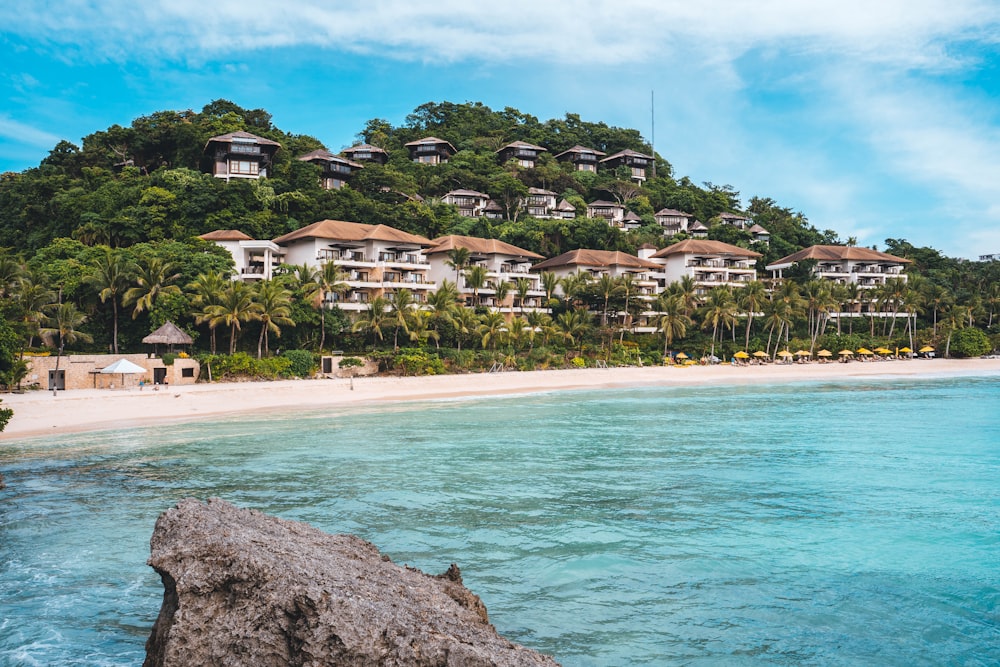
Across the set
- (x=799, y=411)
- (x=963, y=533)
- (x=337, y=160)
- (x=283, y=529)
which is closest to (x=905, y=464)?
(x=963, y=533)

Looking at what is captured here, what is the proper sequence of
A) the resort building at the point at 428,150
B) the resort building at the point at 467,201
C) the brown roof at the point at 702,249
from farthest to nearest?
the resort building at the point at 428,150 → the resort building at the point at 467,201 → the brown roof at the point at 702,249

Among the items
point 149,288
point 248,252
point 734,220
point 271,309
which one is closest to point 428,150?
point 734,220

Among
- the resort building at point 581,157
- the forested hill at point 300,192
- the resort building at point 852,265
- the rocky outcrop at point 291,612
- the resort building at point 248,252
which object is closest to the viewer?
the rocky outcrop at point 291,612

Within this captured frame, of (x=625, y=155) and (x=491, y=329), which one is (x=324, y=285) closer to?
(x=491, y=329)

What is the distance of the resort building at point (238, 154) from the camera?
69.9 meters

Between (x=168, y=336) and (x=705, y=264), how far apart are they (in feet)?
183

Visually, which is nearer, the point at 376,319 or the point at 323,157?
Result: the point at 376,319

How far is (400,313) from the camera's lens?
156 feet

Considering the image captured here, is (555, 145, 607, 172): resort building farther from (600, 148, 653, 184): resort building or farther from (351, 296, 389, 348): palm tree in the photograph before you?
(351, 296, 389, 348): palm tree

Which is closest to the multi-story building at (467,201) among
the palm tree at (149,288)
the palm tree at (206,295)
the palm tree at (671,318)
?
the palm tree at (671,318)

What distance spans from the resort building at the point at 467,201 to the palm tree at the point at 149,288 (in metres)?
47.0

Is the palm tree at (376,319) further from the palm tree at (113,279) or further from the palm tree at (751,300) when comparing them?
the palm tree at (751,300)

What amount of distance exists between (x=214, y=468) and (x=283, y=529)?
41.3 ft

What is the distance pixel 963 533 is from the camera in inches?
475
